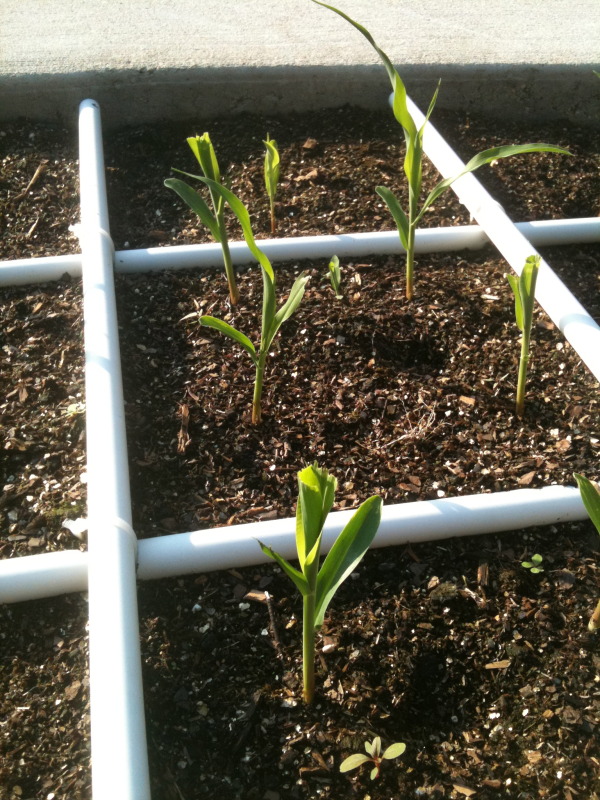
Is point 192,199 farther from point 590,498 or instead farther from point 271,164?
point 590,498

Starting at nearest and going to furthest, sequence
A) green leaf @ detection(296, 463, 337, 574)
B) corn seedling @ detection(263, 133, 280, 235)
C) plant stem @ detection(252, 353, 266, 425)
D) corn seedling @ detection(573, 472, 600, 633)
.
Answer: green leaf @ detection(296, 463, 337, 574) → corn seedling @ detection(573, 472, 600, 633) → plant stem @ detection(252, 353, 266, 425) → corn seedling @ detection(263, 133, 280, 235)

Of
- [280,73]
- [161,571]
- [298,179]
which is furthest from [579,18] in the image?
[161,571]

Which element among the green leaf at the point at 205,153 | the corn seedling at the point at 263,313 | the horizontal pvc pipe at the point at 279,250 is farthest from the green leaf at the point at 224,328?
the horizontal pvc pipe at the point at 279,250

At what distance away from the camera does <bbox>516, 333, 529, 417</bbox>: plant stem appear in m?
1.28

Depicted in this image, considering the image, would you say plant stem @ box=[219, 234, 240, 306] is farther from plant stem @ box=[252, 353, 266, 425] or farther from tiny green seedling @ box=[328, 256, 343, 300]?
plant stem @ box=[252, 353, 266, 425]

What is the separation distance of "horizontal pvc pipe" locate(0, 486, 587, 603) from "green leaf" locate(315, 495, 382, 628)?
21 cm

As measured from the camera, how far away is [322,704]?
973mm

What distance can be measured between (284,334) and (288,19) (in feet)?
5.60

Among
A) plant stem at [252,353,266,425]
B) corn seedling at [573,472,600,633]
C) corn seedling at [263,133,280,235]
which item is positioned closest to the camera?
corn seedling at [573,472,600,633]

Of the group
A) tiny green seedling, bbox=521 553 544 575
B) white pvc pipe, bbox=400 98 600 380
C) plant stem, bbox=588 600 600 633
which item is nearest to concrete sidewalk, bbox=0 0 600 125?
white pvc pipe, bbox=400 98 600 380

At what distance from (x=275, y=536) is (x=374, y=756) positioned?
1.10 feet

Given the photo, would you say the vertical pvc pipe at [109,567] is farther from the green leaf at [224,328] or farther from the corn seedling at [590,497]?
the corn seedling at [590,497]

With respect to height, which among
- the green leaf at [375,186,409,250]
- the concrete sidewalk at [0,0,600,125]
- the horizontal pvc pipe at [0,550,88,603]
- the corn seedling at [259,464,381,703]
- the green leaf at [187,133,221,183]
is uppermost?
the concrete sidewalk at [0,0,600,125]

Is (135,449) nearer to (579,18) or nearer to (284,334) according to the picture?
(284,334)
